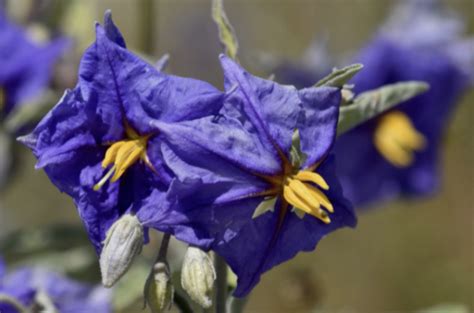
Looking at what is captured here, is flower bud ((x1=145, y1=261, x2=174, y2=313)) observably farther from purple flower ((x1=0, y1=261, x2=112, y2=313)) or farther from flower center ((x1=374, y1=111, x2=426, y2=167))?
flower center ((x1=374, y1=111, x2=426, y2=167))

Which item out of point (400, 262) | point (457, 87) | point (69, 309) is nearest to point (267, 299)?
point (400, 262)

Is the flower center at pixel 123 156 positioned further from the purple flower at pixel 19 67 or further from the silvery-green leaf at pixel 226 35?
the purple flower at pixel 19 67

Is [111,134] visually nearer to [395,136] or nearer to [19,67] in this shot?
[19,67]

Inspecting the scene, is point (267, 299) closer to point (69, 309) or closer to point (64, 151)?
point (69, 309)

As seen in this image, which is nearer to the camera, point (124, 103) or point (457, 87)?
point (124, 103)

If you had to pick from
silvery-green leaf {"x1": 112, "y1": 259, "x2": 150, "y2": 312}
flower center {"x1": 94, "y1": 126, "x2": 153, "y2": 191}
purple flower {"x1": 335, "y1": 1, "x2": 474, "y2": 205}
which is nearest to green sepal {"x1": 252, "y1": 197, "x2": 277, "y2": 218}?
flower center {"x1": 94, "y1": 126, "x2": 153, "y2": 191}

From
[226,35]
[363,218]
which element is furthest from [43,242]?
[363,218]

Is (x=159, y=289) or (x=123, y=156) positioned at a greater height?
(x=123, y=156)

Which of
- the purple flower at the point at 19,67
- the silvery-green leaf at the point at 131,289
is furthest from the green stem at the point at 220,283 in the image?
the purple flower at the point at 19,67
